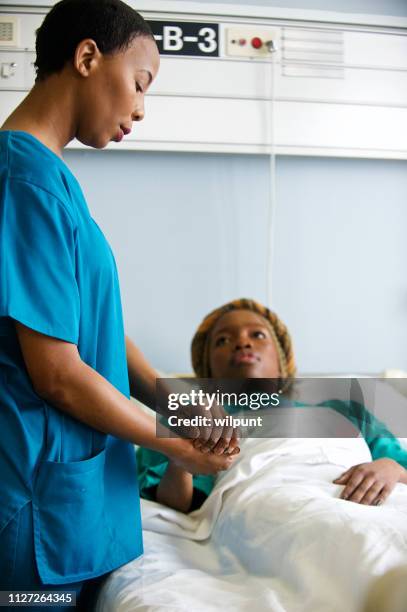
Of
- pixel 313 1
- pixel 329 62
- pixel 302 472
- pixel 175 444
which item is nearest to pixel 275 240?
pixel 329 62

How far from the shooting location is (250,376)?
1788mm

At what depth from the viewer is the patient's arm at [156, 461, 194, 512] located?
1.49 m

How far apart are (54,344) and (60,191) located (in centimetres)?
23

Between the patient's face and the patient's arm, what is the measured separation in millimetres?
385

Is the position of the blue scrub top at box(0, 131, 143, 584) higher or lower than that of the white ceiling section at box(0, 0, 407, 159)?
lower

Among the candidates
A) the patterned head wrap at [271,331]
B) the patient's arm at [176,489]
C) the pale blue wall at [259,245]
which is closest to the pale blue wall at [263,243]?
the pale blue wall at [259,245]

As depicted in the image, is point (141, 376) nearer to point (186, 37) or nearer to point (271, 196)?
→ point (271, 196)

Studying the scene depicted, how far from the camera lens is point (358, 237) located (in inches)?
93.3

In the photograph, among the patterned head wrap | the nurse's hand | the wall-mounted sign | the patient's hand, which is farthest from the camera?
the wall-mounted sign

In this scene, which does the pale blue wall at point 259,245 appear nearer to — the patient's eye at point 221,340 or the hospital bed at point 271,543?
the patient's eye at point 221,340

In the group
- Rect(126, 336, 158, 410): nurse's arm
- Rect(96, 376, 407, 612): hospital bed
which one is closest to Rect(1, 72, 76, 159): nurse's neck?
Rect(126, 336, 158, 410): nurse's arm

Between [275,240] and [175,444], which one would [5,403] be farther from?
[275,240]

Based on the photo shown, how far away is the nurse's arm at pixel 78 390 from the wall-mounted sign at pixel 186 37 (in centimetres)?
150

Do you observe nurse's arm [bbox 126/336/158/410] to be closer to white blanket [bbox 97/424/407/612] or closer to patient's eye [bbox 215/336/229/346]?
white blanket [bbox 97/424/407/612]
